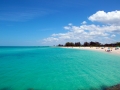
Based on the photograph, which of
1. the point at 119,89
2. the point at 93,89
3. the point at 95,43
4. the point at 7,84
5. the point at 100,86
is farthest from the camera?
the point at 95,43

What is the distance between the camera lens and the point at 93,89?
27.5 feet

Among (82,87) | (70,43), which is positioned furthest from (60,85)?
(70,43)

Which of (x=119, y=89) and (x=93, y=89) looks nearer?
(x=119, y=89)

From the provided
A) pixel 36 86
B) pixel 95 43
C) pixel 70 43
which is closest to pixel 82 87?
pixel 36 86

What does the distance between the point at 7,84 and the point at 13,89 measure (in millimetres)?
1345

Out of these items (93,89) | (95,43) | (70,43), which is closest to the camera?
(93,89)

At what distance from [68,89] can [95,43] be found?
127053 mm

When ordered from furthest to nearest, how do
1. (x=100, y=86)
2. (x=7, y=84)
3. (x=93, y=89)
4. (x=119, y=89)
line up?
1. (x=7, y=84)
2. (x=100, y=86)
3. (x=93, y=89)
4. (x=119, y=89)

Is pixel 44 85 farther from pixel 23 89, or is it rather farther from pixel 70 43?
pixel 70 43

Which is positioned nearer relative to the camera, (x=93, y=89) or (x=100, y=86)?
(x=93, y=89)

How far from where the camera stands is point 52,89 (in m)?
8.66

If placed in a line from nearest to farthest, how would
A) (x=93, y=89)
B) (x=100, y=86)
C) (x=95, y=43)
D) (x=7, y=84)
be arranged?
(x=93, y=89) < (x=100, y=86) < (x=7, y=84) < (x=95, y=43)

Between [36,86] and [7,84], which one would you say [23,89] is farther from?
[7,84]

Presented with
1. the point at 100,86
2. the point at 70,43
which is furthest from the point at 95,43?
the point at 100,86
